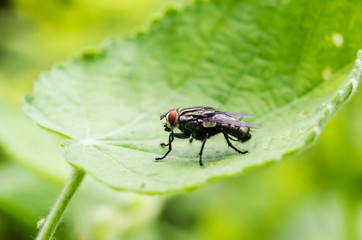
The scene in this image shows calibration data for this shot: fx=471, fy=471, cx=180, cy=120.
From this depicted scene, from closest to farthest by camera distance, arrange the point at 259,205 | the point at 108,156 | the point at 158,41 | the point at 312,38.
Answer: the point at 108,156
the point at 312,38
the point at 158,41
the point at 259,205

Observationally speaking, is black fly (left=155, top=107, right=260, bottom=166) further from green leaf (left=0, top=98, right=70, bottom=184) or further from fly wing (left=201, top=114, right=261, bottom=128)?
green leaf (left=0, top=98, right=70, bottom=184)

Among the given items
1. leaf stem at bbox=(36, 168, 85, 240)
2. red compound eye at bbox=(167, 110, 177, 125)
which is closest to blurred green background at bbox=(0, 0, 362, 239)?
leaf stem at bbox=(36, 168, 85, 240)

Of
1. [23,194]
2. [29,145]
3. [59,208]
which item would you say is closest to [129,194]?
[23,194]

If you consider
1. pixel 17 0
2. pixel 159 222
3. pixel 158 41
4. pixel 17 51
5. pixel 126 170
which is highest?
pixel 17 0

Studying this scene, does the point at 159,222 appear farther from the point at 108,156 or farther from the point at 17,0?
the point at 17,0

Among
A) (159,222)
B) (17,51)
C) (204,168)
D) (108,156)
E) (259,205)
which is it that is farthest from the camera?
(17,51)

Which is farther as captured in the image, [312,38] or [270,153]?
[312,38]

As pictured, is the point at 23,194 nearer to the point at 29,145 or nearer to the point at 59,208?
the point at 29,145

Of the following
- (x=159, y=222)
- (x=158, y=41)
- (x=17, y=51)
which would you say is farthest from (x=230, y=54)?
(x=17, y=51)
